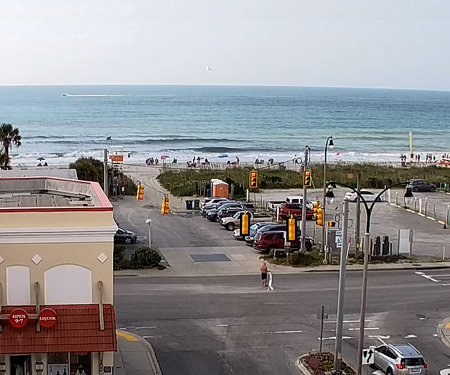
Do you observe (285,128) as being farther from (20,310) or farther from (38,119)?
(20,310)

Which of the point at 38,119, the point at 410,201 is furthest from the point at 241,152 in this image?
the point at 38,119

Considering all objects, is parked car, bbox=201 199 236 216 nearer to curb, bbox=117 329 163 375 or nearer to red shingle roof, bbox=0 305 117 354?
curb, bbox=117 329 163 375

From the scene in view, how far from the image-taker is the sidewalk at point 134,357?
2247 cm

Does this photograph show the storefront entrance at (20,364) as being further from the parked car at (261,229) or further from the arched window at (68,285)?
the parked car at (261,229)

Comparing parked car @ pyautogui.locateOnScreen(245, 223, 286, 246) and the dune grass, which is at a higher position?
the dune grass

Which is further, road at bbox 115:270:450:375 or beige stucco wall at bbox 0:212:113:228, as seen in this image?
road at bbox 115:270:450:375

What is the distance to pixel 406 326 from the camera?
27578 mm

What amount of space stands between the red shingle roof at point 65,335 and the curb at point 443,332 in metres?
13.1

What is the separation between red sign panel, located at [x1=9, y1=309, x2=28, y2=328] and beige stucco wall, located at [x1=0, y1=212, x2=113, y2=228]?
7.81ft

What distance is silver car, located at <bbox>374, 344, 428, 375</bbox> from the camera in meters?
21.6

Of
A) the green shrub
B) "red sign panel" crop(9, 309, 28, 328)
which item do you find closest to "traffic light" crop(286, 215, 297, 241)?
the green shrub

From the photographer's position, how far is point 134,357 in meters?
23.6

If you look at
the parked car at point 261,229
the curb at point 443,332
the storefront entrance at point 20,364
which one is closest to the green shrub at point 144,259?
the parked car at point 261,229

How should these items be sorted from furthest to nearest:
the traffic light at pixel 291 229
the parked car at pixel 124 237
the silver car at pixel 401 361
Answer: the parked car at pixel 124 237
the traffic light at pixel 291 229
the silver car at pixel 401 361
